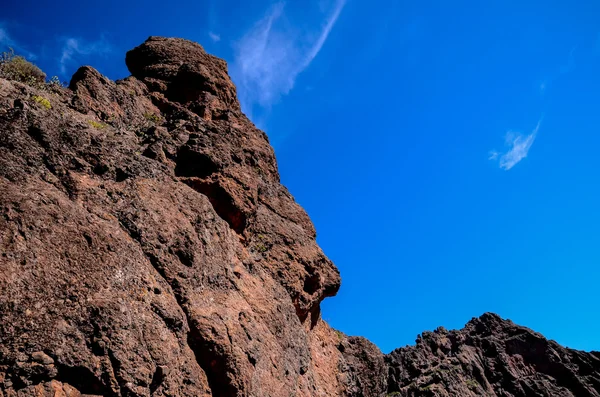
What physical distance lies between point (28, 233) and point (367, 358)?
58.4 feet

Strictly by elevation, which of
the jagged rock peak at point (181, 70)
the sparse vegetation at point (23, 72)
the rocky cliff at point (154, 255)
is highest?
the jagged rock peak at point (181, 70)

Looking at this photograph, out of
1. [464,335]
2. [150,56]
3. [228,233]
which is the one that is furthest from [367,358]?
[464,335]

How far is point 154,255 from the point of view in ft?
35.0

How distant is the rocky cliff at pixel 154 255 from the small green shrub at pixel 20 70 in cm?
113

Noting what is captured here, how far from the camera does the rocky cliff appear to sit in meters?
7.86

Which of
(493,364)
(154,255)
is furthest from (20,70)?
(493,364)

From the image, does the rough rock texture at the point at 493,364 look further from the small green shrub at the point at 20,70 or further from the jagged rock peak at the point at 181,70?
the small green shrub at the point at 20,70

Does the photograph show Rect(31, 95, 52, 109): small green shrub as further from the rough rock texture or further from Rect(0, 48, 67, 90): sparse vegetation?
the rough rock texture

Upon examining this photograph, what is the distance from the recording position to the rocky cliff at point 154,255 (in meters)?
7.86

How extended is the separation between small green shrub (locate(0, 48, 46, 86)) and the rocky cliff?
1.13 meters

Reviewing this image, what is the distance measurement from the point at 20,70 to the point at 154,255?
10.5 m

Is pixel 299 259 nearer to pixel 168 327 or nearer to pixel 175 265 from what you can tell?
pixel 175 265

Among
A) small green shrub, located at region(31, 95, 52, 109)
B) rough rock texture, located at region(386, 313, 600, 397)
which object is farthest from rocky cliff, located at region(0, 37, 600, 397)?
rough rock texture, located at region(386, 313, 600, 397)

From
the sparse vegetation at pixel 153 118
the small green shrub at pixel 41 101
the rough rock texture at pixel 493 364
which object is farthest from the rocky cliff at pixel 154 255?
the rough rock texture at pixel 493 364
